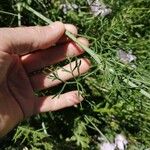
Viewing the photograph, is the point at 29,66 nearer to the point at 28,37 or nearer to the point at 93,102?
the point at 28,37

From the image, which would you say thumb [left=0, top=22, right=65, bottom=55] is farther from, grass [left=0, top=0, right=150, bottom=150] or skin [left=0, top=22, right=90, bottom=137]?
grass [left=0, top=0, right=150, bottom=150]

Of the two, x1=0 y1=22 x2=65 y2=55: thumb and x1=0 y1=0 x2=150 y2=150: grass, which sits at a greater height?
x1=0 y1=22 x2=65 y2=55: thumb

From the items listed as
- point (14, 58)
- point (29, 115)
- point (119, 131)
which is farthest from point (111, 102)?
point (14, 58)

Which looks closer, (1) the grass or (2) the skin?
(2) the skin

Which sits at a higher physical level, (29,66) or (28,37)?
(28,37)

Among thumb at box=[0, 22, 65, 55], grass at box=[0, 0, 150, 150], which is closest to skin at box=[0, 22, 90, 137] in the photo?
thumb at box=[0, 22, 65, 55]

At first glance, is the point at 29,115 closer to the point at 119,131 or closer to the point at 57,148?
the point at 57,148

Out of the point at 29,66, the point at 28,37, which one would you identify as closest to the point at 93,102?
the point at 29,66
